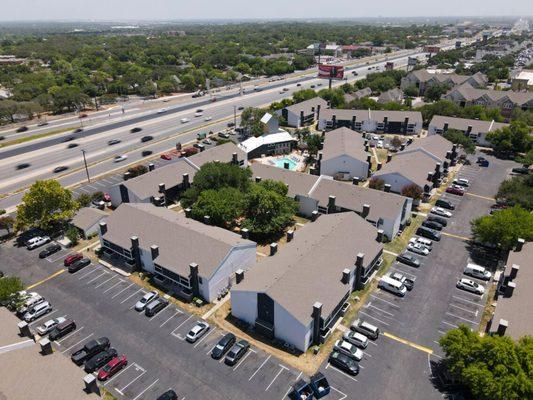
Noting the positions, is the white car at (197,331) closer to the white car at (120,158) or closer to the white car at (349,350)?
the white car at (349,350)

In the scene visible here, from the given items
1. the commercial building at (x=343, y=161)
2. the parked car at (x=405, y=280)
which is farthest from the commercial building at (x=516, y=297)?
the commercial building at (x=343, y=161)

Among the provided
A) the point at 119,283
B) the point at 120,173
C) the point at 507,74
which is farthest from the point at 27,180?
the point at 507,74

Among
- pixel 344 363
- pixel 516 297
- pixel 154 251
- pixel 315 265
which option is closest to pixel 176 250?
pixel 154 251

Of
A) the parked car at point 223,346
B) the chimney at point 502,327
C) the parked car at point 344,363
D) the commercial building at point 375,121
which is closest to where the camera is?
the chimney at point 502,327

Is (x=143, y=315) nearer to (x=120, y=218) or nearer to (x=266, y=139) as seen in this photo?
(x=120, y=218)

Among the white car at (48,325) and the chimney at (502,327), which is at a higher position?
the chimney at (502,327)

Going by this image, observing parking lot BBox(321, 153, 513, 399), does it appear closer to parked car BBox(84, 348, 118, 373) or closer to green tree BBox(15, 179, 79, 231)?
parked car BBox(84, 348, 118, 373)

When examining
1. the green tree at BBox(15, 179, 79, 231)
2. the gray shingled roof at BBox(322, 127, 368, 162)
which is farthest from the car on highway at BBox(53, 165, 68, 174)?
the gray shingled roof at BBox(322, 127, 368, 162)
